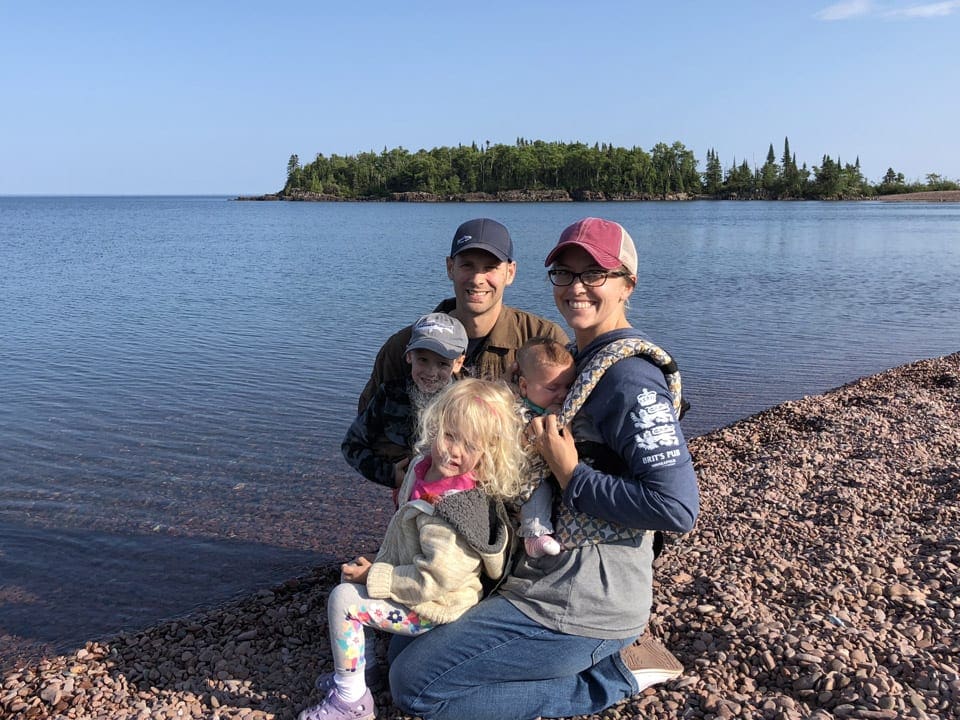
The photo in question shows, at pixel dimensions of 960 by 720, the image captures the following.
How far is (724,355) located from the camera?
16.3m

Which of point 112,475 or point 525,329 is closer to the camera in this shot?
point 525,329

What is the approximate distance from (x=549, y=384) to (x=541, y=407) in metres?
0.12

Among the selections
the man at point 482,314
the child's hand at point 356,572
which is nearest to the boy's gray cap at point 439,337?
the man at point 482,314

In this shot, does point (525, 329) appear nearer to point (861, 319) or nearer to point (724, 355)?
point (724, 355)

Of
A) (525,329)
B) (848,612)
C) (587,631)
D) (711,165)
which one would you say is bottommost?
(848,612)

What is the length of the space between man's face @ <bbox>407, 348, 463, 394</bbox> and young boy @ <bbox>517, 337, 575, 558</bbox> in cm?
84

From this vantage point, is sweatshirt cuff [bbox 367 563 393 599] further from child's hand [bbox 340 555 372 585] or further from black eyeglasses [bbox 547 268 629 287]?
black eyeglasses [bbox 547 268 629 287]

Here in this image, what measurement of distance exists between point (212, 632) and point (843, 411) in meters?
8.29

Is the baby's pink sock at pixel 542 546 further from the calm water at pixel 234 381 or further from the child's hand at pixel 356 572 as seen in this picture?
the calm water at pixel 234 381

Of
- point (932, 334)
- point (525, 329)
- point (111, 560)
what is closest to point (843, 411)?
point (525, 329)

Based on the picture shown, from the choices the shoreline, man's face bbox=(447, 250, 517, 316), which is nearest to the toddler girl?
man's face bbox=(447, 250, 517, 316)

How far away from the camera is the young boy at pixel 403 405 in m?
4.23

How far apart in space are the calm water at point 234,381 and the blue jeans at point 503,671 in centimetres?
345

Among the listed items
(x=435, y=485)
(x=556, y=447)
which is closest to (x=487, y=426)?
(x=556, y=447)
